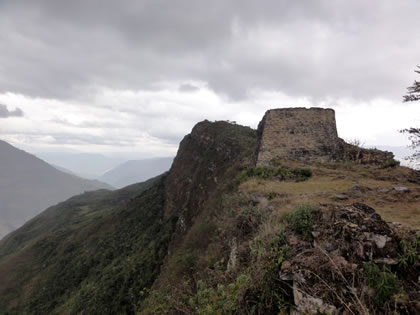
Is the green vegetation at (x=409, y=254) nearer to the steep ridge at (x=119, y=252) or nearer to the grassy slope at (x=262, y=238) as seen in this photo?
the grassy slope at (x=262, y=238)

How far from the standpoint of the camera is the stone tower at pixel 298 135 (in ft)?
40.9

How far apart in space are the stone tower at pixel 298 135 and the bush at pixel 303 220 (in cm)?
727

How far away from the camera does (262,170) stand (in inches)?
424

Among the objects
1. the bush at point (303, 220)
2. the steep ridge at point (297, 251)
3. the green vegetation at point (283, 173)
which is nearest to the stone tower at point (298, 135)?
the steep ridge at point (297, 251)

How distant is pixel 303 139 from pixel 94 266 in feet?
102

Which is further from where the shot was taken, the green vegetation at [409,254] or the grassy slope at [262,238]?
the grassy slope at [262,238]

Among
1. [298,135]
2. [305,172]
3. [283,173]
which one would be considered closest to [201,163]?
[298,135]

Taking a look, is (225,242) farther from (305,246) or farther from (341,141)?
(341,141)

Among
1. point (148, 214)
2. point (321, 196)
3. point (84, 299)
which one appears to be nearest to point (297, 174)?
point (321, 196)

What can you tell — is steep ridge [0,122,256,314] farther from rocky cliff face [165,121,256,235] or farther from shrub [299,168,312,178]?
shrub [299,168,312,178]

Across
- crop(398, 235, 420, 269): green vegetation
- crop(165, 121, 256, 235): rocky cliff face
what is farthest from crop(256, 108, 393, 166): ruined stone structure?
crop(398, 235, 420, 269): green vegetation

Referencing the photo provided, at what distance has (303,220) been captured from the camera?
4.52 meters

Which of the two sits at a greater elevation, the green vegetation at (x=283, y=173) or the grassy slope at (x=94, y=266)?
the green vegetation at (x=283, y=173)

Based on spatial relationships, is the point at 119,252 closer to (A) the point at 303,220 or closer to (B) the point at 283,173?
(B) the point at 283,173
